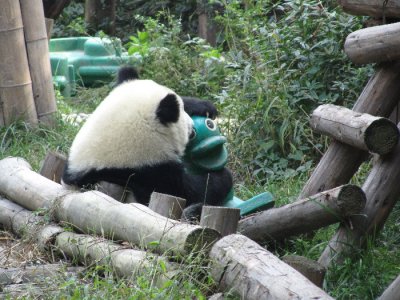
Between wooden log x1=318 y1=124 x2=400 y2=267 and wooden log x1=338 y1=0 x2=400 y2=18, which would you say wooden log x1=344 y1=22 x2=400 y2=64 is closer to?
wooden log x1=338 y1=0 x2=400 y2=18

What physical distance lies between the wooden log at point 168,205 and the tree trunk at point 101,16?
896 centimetres

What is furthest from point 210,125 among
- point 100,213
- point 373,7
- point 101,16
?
point 101,16

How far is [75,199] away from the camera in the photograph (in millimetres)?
4609

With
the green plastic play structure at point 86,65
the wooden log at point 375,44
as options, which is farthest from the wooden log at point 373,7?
the green plastic play structure at point 86,65

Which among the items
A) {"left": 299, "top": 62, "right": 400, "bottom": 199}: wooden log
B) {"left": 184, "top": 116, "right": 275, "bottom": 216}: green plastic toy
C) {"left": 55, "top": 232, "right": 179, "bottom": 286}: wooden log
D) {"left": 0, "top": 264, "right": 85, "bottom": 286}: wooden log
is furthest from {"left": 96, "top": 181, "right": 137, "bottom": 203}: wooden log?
{"left": 299, "top": 62, "right": 400, "bottom": 199}: wooden log

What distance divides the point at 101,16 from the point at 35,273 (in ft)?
30.9

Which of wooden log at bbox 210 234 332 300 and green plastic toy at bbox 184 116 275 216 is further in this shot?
green plastic toy at bbox 184 116 275 216

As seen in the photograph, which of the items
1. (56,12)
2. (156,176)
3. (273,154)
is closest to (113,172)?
(156,176)

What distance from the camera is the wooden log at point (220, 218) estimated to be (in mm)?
3893

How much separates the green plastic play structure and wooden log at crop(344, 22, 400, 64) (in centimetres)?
465

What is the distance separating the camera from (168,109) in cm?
457

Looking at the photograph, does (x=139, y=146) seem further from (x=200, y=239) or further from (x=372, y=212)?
(x=372, y=212)

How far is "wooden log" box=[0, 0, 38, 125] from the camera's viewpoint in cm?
700

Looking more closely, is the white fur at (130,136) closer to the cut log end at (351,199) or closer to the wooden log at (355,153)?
the wooden log at (355,153)
